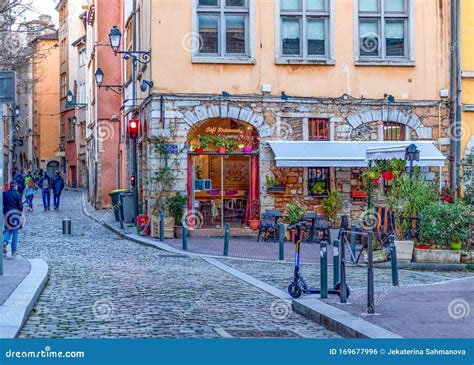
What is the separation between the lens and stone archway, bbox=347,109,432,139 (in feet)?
79.5

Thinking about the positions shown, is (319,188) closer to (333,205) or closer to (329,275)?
(333,205)

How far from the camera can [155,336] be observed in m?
8.94

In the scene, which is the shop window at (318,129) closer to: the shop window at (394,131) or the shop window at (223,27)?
the shop window at (394,131)

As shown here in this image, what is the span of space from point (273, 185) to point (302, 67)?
3.49m

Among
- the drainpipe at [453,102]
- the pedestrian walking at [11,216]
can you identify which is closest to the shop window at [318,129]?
the drainpipe at [453,102]

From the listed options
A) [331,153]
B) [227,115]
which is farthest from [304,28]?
[331,153]

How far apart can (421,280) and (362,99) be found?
10096 mm

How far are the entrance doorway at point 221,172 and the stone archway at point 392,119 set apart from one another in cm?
293

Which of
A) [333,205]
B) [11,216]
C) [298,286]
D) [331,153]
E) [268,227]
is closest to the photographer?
[298,286]

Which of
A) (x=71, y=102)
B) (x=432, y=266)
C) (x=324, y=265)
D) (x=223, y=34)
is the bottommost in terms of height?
(x=432, y=266)

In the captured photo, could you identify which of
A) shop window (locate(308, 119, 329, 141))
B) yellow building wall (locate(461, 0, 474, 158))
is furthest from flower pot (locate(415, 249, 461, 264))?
yellow building wall (locate(461, 0, 474, 158))

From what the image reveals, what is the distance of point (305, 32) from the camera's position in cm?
2428

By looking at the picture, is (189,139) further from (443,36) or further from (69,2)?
(69,2)

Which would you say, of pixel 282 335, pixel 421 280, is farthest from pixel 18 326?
pixel 421 280
